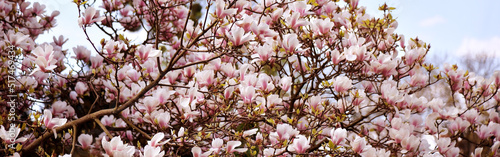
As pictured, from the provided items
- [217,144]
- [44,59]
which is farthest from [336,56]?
[44,59]

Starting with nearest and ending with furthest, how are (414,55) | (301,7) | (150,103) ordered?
1. (150,103)
2. (301,7)
3. (414,55)

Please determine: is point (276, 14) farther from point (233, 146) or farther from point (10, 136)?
point (10, 136)

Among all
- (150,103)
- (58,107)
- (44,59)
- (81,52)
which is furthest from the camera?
(81,52)

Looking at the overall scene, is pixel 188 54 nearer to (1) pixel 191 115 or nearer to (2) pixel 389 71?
(1) pixel 191 115

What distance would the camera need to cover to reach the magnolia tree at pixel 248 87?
2180 millimetres

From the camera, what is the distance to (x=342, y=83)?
7.72ft

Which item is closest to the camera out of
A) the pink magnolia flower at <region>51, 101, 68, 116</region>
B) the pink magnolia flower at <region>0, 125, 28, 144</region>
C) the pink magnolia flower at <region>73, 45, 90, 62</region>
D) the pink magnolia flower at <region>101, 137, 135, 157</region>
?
the pink magnolia flower at <region>101, 137, 135, 157</region>

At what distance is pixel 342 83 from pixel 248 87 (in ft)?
1.73

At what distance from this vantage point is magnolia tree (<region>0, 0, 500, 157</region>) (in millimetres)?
2180

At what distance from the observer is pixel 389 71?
8.41 feet

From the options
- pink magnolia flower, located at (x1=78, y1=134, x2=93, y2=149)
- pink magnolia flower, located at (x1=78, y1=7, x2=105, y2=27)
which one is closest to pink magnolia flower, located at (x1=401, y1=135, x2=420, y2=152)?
pink magnolia flower, located at (x1=78, y1=7, x2=105, y2=27)

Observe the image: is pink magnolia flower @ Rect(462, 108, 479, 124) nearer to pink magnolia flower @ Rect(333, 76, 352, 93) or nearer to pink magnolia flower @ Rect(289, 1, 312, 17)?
pink magnolia flower @ Rect(333, 76, 352, 93)

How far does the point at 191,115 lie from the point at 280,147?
19.8 inches

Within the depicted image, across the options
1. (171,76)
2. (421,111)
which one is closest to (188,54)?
(171,76)
